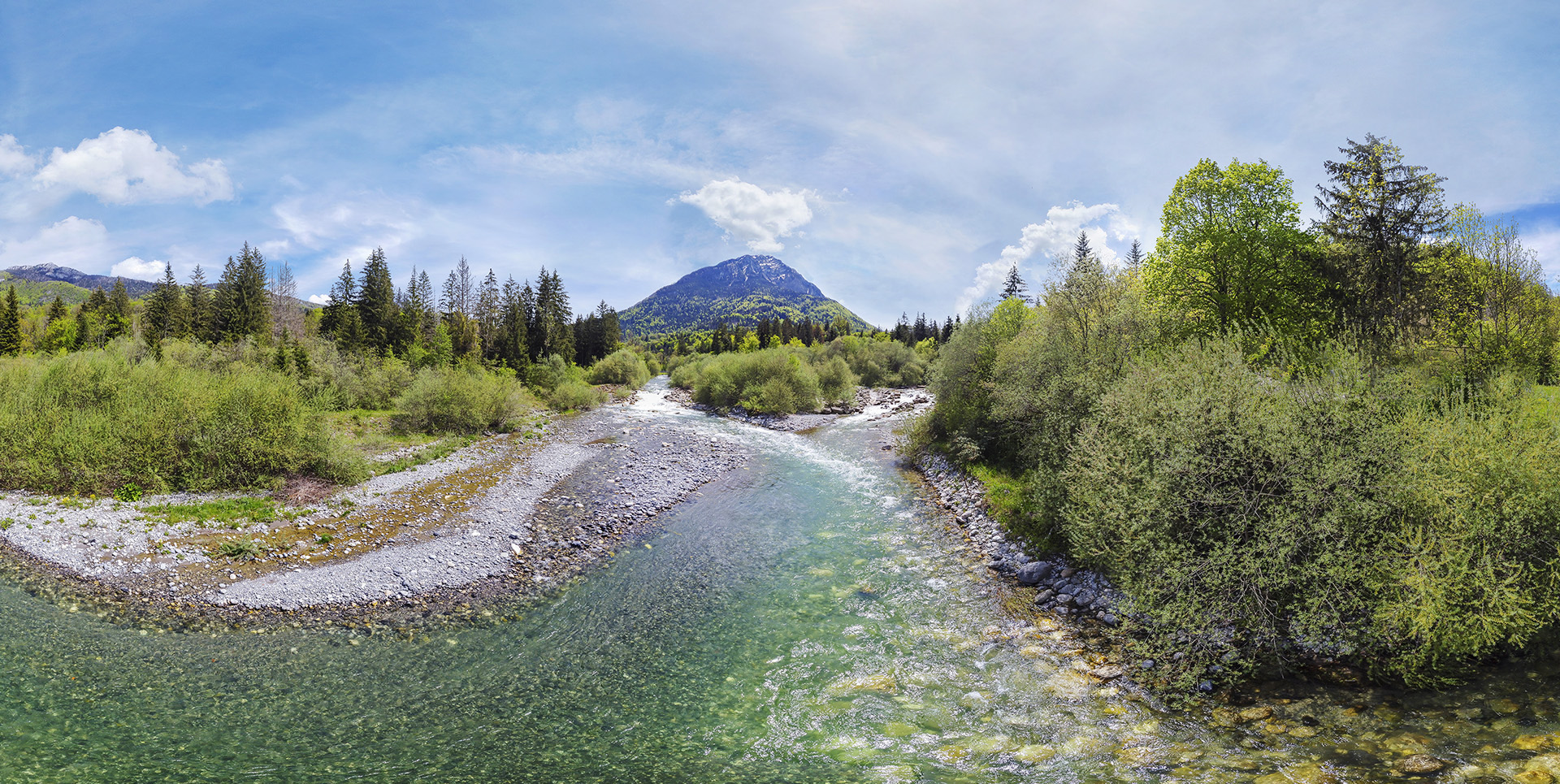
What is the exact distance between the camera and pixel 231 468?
1603 cm

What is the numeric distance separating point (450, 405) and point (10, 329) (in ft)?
158

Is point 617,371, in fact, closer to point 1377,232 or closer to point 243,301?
point 243,301

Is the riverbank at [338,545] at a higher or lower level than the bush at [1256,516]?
lower

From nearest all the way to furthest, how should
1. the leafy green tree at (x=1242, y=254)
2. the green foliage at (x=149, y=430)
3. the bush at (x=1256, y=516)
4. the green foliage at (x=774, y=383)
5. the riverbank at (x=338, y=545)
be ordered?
1. the bush at (x=1256, y=516)
2. the riverbank at (x=338, y=545)
3. the green foliage at (x=149, y=430)
4. the leafy green tree at (x=1242, y=254)
5. the green foliage at (x=774, y=383)

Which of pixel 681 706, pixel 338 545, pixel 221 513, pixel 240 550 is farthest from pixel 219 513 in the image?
pixel 681 706

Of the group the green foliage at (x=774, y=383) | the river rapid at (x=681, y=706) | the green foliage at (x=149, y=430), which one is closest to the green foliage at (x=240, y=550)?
the river rapid at (x=681, y=706)

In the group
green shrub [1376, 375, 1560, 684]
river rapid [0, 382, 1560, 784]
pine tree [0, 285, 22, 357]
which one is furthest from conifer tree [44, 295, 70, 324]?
green shrub [1376, 375, 1560, 684]

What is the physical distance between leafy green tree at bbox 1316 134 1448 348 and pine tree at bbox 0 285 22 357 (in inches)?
3251

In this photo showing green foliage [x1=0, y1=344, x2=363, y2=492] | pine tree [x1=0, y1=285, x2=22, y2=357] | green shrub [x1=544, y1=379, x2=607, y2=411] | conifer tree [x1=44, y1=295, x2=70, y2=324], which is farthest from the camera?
conifer tree [x1=44, y1=295, x2=70, y2=324]

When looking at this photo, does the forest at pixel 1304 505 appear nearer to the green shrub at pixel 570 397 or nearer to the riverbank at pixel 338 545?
the riverbank at pixel 338 545

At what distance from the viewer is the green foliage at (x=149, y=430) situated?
49.1 ft

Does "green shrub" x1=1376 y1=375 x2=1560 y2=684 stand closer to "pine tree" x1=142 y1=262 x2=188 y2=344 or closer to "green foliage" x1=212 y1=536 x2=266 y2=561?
"green foliage" x1=212 y1=536 x2=266 y2=561

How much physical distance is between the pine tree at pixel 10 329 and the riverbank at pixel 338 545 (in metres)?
50.2

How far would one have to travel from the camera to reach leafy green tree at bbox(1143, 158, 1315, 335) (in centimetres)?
2253
